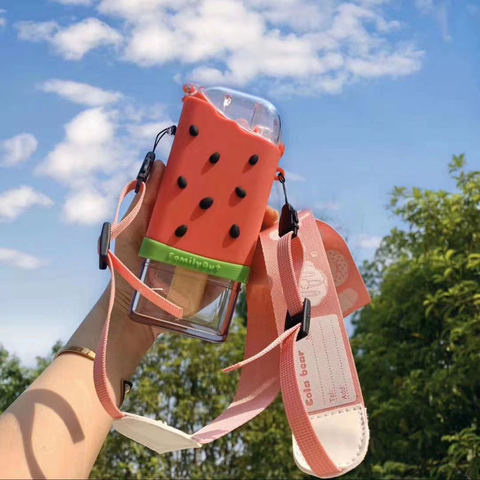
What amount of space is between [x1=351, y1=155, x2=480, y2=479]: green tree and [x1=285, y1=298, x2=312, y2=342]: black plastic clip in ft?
11.0

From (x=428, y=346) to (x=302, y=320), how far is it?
166 inches

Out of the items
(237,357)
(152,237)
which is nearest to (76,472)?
(152,237)

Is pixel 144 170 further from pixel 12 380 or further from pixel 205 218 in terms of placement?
pixel 12 380

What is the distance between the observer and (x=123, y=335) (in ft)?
4.75

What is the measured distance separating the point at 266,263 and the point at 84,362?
0.39 metres

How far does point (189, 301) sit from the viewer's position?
145 centimetres

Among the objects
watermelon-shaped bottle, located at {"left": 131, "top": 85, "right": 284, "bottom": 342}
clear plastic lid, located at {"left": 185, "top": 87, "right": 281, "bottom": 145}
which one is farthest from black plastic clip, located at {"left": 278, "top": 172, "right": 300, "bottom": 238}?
clear plastic lid, located at {"left": 185, "top": 87, "right": 281, "bottom": 145}

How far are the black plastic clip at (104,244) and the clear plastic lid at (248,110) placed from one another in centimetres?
35

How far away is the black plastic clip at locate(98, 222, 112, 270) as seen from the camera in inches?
51.5

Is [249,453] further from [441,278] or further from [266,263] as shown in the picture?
[266,263]

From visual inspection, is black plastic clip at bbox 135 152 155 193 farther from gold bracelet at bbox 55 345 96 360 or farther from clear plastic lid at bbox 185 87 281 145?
gold bracelet at bbox 55 345 96 360

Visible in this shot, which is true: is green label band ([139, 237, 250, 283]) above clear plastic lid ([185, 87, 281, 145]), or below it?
below

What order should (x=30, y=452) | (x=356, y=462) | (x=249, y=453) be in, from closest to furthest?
(x=30, y=452) → (x=356, y=462) → (x=249, y=453)

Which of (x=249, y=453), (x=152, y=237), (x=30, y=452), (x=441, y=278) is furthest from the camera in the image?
(x=249, y=453)
